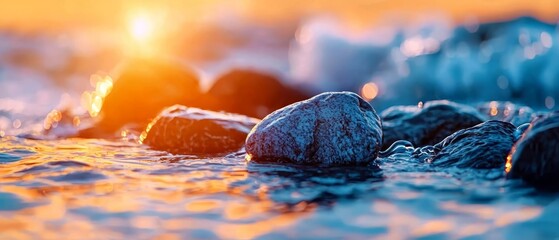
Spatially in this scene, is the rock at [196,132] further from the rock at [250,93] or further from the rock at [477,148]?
the rock at [250,93]

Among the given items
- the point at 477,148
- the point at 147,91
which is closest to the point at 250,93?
the point at 147,91

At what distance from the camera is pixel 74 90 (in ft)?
68.9

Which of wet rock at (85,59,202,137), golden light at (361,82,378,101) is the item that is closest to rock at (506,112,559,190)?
wet rock at (85,59,202,137)

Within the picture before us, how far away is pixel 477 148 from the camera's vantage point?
4840 millimetres

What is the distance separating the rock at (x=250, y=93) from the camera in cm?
1223

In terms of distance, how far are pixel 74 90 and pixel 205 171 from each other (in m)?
17.5

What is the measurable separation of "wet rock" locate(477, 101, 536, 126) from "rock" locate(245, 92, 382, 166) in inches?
115

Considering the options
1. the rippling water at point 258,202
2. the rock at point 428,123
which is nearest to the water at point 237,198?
the rippling water at point 258,202

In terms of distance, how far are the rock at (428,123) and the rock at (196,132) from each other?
1.59m

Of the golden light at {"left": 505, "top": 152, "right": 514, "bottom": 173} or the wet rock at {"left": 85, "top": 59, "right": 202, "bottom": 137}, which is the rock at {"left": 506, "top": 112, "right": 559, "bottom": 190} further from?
the wet rock at {"left": 85, "top": 59, "right": 202, "bottom": 137}

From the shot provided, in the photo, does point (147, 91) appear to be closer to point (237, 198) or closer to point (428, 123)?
point (428, 123)

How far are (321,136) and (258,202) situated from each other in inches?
59.5

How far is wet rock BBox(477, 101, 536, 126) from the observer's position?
7.42m

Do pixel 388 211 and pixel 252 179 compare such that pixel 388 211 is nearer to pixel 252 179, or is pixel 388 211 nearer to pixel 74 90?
pixel 252 179
